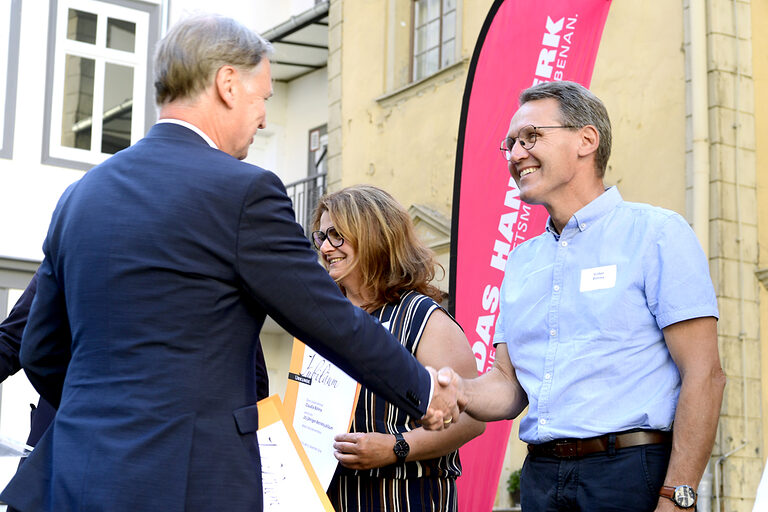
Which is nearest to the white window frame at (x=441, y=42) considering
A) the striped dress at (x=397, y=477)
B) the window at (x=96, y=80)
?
the window at (x=96, y=80)

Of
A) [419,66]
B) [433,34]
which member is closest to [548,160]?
[433,34]

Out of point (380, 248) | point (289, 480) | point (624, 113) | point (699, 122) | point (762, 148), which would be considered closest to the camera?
point (289, 480)

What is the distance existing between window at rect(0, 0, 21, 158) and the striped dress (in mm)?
10310

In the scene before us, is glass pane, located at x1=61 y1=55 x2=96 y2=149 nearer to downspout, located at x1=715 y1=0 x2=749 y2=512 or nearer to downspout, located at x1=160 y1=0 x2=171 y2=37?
downspout, located at x1=160 y1=0 x2=171 y2=37

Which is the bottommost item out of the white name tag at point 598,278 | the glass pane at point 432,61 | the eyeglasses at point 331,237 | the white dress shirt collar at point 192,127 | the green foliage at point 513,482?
the green foliage at point 513,482

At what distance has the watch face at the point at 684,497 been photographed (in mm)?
2799

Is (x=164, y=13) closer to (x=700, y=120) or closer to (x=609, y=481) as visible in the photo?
(x=700, y=120)

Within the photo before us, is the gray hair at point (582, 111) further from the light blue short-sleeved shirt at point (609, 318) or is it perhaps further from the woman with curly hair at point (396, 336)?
the woman with curly hair at point (396, 336)

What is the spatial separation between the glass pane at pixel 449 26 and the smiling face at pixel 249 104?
10502 millimetres

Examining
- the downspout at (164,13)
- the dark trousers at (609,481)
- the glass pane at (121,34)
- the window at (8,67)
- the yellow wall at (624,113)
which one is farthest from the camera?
the downspout at (164,13)

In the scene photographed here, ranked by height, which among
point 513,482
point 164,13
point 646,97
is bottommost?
point 513,482

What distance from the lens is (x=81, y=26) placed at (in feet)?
43.7

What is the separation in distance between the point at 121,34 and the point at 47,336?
11664 mm

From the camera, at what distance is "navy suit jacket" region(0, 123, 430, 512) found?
2244 mm
